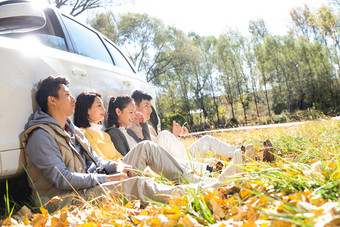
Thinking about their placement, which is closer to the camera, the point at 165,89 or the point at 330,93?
the point at 165,89

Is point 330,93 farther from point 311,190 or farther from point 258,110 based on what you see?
point 311,190

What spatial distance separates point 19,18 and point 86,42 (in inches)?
37.0

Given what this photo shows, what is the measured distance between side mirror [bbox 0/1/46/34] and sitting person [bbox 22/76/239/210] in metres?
0.65

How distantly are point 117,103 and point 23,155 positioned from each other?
1.64 meters

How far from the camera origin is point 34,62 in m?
2.81

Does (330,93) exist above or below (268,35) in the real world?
below

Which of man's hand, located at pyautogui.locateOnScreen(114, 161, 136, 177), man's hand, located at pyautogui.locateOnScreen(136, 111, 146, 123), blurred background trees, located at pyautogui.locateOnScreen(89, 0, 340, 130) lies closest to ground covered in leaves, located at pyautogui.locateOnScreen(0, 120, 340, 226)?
man's hand, located at pyautogui.locateOnScreen(114, 161, 136, 177)

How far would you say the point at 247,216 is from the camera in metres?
1.63

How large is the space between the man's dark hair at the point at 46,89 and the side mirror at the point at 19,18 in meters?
0.59

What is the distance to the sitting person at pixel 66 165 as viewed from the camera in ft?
8.26

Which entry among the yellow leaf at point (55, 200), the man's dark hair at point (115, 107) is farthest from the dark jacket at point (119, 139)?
the yellow leaf at point (55, 200)

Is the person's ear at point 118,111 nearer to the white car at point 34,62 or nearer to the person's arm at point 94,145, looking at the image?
the white car at point 34,62

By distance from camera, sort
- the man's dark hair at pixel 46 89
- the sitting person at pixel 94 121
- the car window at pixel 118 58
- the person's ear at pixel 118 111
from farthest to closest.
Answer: the car window at pixel 118 58, the person's ear at pixel 118 111, the sitting person at pixel 94 121, the man's dark hair at pixel 46 89

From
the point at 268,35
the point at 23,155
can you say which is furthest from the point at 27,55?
the point at 268,35
